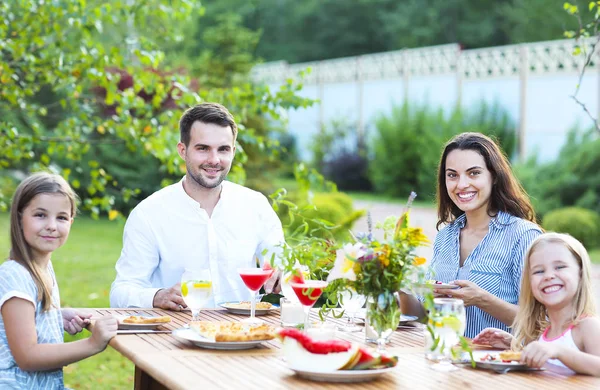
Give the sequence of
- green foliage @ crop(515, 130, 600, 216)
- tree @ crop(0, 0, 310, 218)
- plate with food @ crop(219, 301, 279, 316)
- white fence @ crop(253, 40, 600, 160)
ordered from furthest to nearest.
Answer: white fence @ crop(253, 40, 600, 160) < green foliage @ crop(515, 130, 600, 216) < tree @ crop(0, 0, 310, 218) < plate with food @ crop(219, 301, 279, 316)

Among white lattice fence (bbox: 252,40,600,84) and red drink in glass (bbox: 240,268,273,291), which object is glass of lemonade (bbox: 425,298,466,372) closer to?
red drink in glass (bbox: 240,268,273,291)

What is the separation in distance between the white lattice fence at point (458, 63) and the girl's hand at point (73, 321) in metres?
13.2

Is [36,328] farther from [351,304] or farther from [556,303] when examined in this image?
[556,303]

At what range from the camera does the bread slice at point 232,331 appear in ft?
9.85

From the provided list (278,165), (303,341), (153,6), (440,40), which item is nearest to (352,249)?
(303,341)

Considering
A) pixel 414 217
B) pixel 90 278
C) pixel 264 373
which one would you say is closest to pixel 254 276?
pixel 264 373

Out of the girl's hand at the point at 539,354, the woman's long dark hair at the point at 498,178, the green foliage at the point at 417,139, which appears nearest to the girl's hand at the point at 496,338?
the girl's hand at the point at 539,354

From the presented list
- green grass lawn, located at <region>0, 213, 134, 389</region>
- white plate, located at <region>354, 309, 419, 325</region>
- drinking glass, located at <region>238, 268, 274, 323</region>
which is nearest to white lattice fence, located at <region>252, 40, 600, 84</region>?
green grass lawn, located at <region>0, 213, 134, 389</region>

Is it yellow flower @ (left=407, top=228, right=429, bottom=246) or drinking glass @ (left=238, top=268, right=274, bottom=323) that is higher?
yellow flower @ (left=407, top=228, right=429, bottom=246)

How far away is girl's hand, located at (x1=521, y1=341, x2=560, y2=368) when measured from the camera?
2.78 m

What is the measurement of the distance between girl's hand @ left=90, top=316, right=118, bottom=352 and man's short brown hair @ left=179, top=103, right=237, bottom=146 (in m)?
1.48

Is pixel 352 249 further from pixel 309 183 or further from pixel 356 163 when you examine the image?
pixel 356 163

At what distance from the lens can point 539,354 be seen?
2779mm

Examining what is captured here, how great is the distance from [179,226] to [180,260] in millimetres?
173
